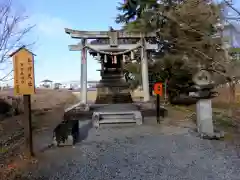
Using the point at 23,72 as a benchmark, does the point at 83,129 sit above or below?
below

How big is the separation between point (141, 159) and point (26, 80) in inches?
123

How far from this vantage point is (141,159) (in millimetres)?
5406

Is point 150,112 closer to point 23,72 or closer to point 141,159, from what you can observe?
point 141,159

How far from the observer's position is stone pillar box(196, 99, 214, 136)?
7551 millimetres

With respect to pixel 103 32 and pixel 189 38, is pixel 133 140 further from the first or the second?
pixel 103 32

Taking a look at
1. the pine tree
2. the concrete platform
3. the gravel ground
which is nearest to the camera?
the gravel ground

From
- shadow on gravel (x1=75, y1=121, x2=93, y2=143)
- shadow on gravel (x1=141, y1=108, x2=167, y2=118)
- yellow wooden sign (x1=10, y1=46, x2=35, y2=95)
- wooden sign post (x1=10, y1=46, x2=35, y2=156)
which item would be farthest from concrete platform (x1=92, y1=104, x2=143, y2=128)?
yellow wooden sign (x1=10, y1=46, x2=35, y2=95)

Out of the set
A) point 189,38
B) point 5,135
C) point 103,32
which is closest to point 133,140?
point 5,135

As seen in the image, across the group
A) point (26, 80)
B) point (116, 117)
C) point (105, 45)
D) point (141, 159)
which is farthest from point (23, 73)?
point (105, 45)

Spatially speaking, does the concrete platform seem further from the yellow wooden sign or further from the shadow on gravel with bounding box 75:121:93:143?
the yellow wooden sign

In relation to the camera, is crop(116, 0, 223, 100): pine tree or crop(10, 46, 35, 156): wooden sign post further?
crop(116, 0, 223, 100): pine tree

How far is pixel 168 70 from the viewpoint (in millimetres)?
15906

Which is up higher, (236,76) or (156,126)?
(236,76)

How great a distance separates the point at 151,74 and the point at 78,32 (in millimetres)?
6518
